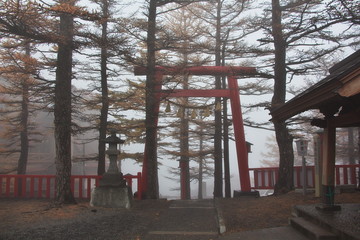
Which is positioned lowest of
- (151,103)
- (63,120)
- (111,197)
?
(111,197)

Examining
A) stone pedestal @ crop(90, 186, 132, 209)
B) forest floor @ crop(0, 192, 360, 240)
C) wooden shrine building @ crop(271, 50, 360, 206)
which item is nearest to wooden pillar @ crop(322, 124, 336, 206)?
wooden shrine building @ crop(271, 50, 360, 206)

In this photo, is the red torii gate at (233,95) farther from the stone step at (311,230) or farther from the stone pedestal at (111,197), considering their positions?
the stone step at (311,230)

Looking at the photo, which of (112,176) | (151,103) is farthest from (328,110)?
(151,103)

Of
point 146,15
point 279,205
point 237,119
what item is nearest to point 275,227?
point 279,205

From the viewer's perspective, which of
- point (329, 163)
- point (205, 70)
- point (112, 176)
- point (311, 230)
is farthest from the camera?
point (205, 70)

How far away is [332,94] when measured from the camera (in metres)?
4.45

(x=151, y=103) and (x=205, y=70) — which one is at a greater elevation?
(x=205, y=70)

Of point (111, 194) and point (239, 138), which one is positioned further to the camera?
point (239, 138)

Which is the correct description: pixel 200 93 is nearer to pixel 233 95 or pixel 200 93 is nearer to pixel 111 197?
pixel 233 95

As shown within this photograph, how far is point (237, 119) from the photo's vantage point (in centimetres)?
1468

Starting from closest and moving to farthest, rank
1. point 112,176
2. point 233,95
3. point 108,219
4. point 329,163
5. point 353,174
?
1. point 329,163
2. point 108,219
3. point 112,176
4. point 353,174
5. point 233,95

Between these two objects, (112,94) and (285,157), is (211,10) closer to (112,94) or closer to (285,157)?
(112,94)

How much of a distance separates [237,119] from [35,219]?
9.75 metres

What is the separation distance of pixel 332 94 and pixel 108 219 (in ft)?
19.7
